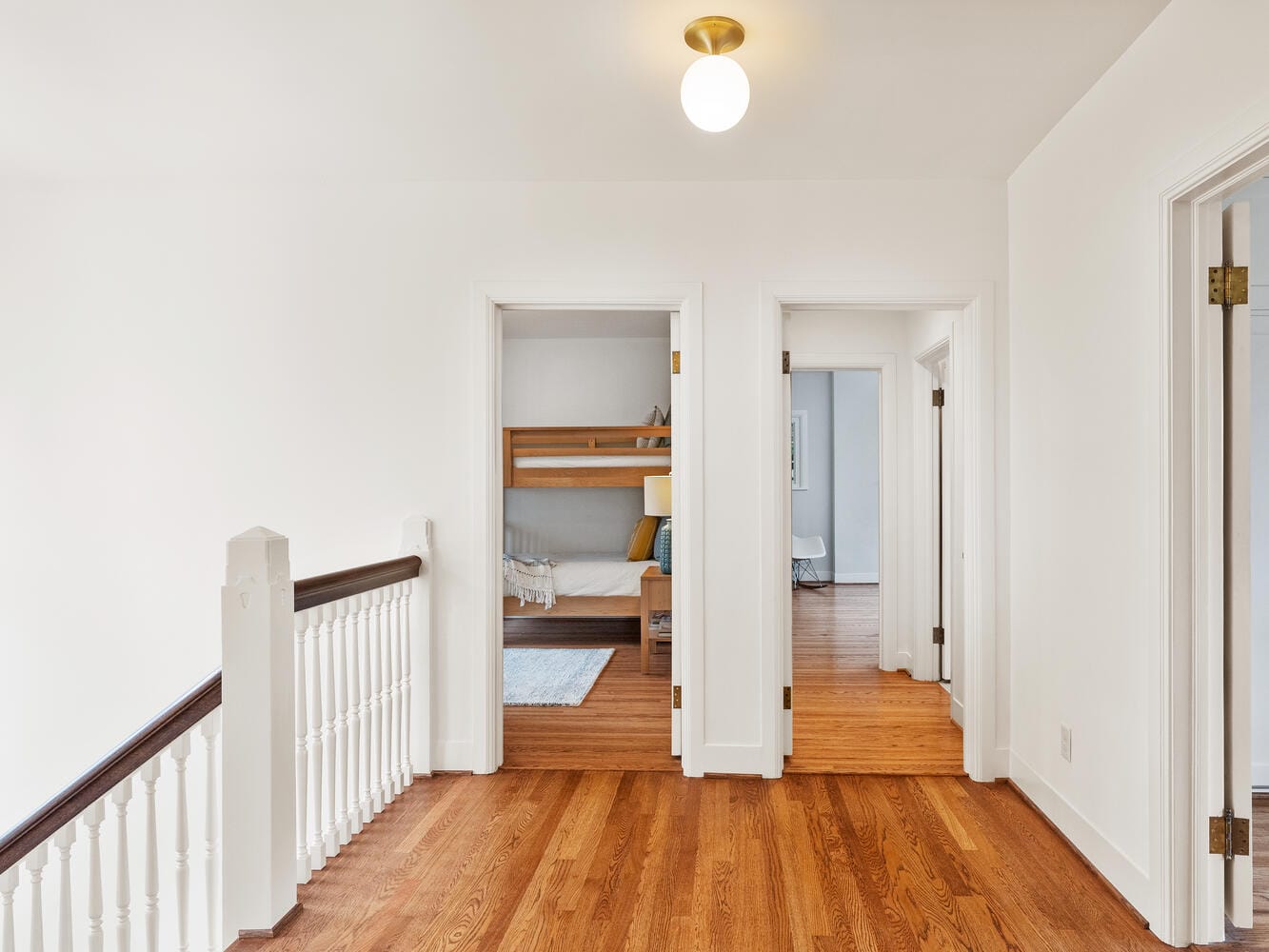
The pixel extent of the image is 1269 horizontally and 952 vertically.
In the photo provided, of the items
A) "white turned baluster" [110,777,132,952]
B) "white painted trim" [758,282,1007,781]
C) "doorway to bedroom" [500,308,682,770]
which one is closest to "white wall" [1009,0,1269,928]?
"white painted trim" [758,282,1007,781]

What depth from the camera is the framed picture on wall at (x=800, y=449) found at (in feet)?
28.1

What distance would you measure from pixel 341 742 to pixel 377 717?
0.26 meters

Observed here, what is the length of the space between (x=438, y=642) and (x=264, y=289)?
1.65 m

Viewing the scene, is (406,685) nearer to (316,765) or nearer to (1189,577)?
(316,765)

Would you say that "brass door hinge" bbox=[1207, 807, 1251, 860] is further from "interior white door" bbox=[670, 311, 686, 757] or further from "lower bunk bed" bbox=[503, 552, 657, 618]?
"lower bunk bed" bbox=[503, 552, 657, 618]

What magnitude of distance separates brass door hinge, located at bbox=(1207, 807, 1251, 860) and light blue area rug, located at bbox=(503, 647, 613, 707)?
285 centimetres

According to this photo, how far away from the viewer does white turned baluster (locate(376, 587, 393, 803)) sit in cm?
280

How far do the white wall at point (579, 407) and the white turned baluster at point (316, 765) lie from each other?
14.8ft

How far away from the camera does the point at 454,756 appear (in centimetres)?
312

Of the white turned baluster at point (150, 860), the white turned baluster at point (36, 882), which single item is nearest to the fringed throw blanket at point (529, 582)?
the white turned baluster at point (150, 860)

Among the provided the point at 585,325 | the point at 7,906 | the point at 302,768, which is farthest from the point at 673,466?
the point at 585,325

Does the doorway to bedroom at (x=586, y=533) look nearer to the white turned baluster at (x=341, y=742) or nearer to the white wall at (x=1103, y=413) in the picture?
the white turned baluster at (x=341, y=742)

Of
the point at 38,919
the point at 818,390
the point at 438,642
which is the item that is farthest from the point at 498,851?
the point at 818,390

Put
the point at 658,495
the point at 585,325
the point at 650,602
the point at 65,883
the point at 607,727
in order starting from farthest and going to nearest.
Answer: the point at 585,325, the point at 658,495, the point at 650,602, the point at 607,727, the point at 65,883
